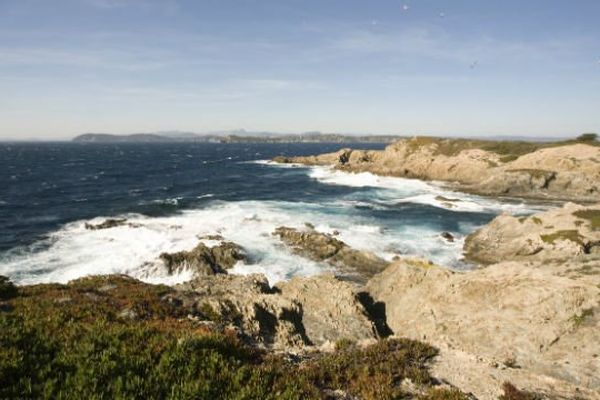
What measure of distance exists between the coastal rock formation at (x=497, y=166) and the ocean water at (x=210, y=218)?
926 cm

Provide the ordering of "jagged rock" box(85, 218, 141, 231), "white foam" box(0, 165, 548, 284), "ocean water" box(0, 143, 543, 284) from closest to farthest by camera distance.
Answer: "white foam" box(0, 165, 548, 284), "ocean water" box(0, 143, 543, 284), "jagged rock" box(85, 218, 141, 231)

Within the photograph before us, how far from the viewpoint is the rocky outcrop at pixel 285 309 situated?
16094 millimetres

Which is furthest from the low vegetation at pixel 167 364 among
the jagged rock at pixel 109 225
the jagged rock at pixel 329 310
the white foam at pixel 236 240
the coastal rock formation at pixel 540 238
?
the jagged rock at pixel 109 225

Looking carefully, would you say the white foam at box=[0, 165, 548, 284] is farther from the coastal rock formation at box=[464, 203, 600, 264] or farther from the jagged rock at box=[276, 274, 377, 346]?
the jagged rock at box=[276, 274, 377, 346]

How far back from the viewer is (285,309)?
17.7 meters

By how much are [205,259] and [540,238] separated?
105 feet

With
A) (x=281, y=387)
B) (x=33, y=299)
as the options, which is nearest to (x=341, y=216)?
(x=33, y=299)

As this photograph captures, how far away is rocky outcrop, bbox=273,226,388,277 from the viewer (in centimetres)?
3810

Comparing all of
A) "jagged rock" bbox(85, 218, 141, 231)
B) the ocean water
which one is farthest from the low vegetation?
"jagged rock" bbox(85, 218, 141, 231)

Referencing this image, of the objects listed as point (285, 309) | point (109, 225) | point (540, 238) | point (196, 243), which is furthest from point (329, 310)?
point (109, 225)

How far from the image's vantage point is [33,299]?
1506 cm

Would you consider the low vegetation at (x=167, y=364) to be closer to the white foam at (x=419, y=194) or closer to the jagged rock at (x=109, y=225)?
the jagged rock at (x=109, y=225)

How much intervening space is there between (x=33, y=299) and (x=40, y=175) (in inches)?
4526

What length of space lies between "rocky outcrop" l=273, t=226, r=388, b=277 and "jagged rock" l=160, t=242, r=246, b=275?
666 cm
